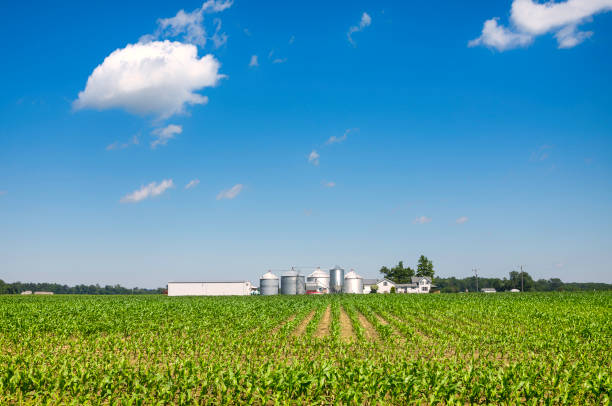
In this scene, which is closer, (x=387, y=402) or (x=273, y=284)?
(x=387, y=402)

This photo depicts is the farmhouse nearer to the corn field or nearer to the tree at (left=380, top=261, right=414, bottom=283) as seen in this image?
the tree at (left=380, top=261, right=414, bottom=283)

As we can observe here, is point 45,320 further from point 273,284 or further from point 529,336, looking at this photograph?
point 273,284

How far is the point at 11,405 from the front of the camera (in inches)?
381

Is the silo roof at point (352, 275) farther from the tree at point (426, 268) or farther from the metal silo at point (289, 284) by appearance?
the tree at point (426, 268)

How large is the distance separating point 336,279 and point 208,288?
2916 cm

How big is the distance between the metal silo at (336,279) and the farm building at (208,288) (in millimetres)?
19832

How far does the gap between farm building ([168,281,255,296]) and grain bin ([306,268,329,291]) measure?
16039 mm

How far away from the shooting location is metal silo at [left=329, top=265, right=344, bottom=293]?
99688mm

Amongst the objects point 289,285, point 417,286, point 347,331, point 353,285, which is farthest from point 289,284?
point 347,331

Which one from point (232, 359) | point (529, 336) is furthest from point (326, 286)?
point (232, 359)

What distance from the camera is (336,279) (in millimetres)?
100375

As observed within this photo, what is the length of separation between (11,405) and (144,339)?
31.9ft

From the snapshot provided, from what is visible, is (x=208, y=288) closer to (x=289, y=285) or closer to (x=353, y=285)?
(x=289, y=285)

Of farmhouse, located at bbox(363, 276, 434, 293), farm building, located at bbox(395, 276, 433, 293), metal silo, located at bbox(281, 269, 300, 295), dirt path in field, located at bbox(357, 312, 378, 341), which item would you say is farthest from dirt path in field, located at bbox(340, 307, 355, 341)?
farm building, located at bbox(395, 276, 433, 293)
